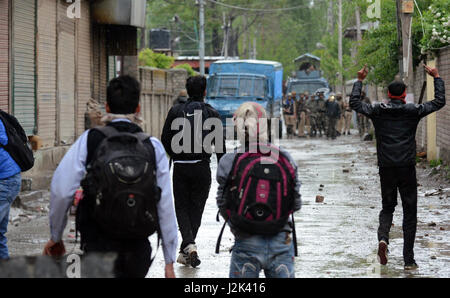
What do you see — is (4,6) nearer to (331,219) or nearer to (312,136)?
(331,219)

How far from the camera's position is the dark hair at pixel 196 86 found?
8.85 metres

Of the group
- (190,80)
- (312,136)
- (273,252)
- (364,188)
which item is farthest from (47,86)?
(312,136)

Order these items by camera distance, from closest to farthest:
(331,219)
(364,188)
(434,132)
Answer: (331,219) → (364,188) → (434,132)

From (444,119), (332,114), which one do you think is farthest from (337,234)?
(332,114)

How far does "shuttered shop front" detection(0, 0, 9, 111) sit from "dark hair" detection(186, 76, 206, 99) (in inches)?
221

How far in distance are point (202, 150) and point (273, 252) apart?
352cm

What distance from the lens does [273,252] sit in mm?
5340

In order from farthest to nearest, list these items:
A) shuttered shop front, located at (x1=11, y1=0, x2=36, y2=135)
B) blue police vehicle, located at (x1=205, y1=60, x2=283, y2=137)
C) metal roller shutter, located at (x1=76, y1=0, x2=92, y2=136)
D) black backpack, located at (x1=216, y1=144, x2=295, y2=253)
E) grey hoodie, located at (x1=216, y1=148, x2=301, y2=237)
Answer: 1. blue police vehicle, located at (x1=205, y1=60, x2=283, y2=137)
2. metal roller shutter, located at (x1=76, y1=0, x2=92, y2=136)
3. shuttered shop front, located at (x1=11, y1=0, x2=36, y2=135)
4. grey hoodie, located at (x1=216, y1=148, x2=301, y2=237)
5. black backpack, located at (x1=216, y1=144, x2=295, y2=253)

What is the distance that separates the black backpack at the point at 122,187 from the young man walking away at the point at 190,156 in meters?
3.79

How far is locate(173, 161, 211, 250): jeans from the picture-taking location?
28.7ft

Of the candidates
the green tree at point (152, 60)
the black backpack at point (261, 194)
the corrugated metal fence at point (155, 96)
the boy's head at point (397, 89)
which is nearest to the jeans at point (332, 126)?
the corrugated metal fence at point (155, 96)

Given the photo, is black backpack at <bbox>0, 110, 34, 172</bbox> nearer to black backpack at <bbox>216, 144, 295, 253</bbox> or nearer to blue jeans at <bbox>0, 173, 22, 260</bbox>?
blue jeans at <bbox>0, 173, 22, 260</bbox>

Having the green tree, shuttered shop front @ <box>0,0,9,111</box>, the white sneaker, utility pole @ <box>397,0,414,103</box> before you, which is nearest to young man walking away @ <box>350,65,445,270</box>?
the white sneaker

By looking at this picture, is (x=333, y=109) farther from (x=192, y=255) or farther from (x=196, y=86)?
(x=192, y=255)
